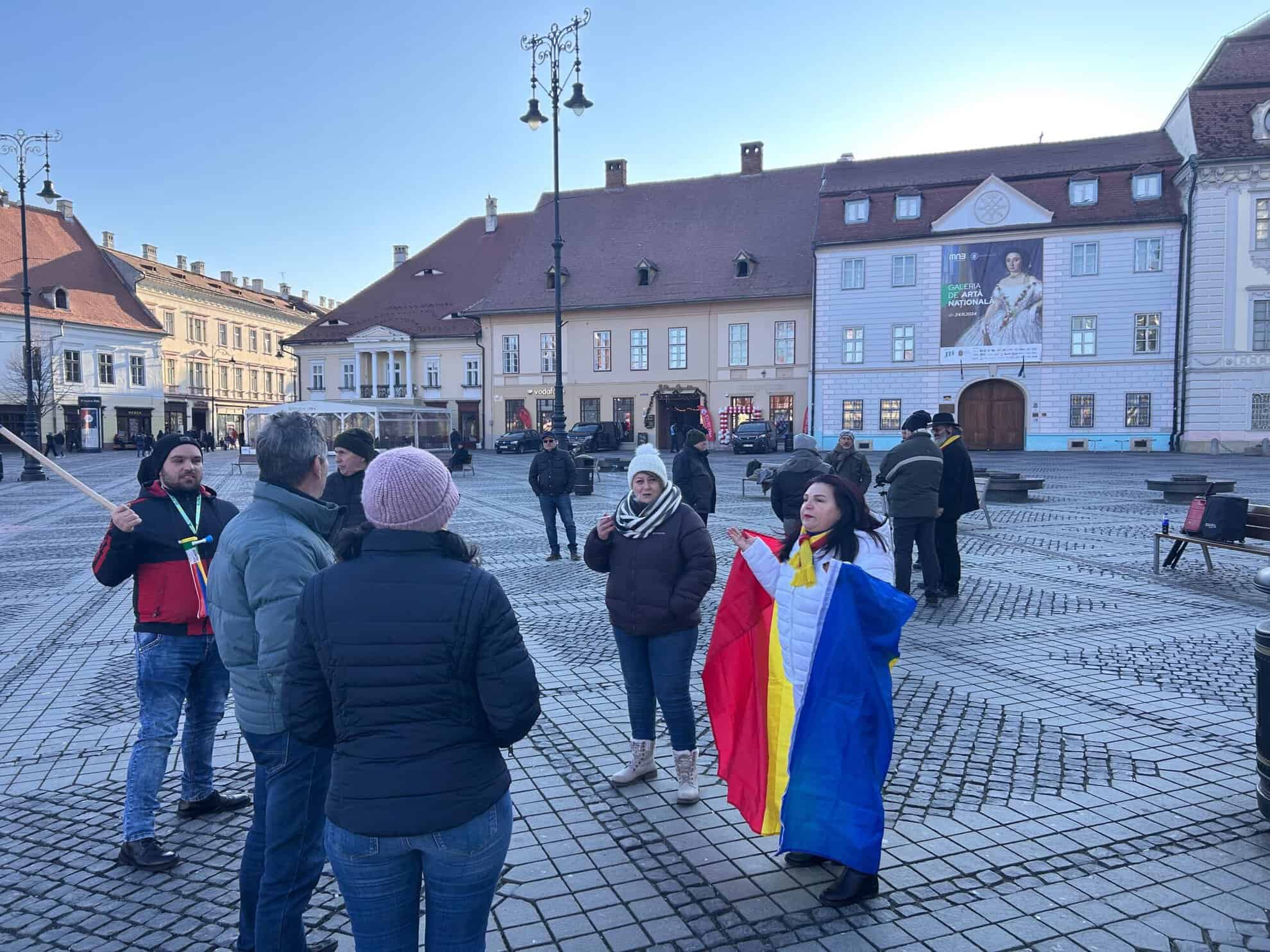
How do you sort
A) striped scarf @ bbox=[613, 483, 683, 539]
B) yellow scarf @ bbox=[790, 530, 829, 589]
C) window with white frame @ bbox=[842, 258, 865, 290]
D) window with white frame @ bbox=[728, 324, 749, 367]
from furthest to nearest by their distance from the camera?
window with white frame @ bbox=[728, 324, 749, 367]
window with white frame @ bbox=[842, 258, 865, 290]
striped scarf @ bbox=[613, 483, 683, 539]
yellow scarf @ bbox=[790, 530, 829, 589]

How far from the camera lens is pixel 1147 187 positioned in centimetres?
3628

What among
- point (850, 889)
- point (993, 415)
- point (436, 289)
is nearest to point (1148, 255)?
point (993, 415)

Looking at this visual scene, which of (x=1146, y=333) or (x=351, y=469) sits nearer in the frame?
(x=351, y=469)

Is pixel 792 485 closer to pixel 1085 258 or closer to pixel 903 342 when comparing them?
pixel 903 342

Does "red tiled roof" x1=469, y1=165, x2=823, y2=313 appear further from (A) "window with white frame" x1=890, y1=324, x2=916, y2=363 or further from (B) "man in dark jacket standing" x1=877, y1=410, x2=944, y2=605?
(B) "man in dark jacket standing" x1=877, y1=410, x2=944, y2=605

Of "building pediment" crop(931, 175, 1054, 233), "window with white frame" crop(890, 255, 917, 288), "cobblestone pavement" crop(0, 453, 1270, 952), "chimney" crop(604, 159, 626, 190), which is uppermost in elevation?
"chimney" crop(604, 159, 626, 190)

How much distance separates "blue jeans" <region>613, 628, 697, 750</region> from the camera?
169 inches

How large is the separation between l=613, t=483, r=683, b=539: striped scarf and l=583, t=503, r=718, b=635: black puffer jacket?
0.03 m

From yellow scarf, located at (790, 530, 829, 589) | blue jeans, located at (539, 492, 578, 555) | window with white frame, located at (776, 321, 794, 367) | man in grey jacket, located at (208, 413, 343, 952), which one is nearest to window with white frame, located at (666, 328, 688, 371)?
window with white frame, located at (776, 321, 794, 367)

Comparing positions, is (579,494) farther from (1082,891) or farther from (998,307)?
(998,307)

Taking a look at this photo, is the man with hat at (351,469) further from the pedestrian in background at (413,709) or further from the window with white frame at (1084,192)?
the window with white frame at (1084,192)

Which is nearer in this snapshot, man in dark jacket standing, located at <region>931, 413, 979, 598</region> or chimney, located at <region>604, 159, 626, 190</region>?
man in dark jacket standing, located at <region>931, 413, 979, 598</region>

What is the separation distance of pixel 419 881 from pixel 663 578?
222cm

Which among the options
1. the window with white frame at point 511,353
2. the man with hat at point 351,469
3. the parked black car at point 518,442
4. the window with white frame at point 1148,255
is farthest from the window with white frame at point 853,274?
the man with hat at point 351,469
